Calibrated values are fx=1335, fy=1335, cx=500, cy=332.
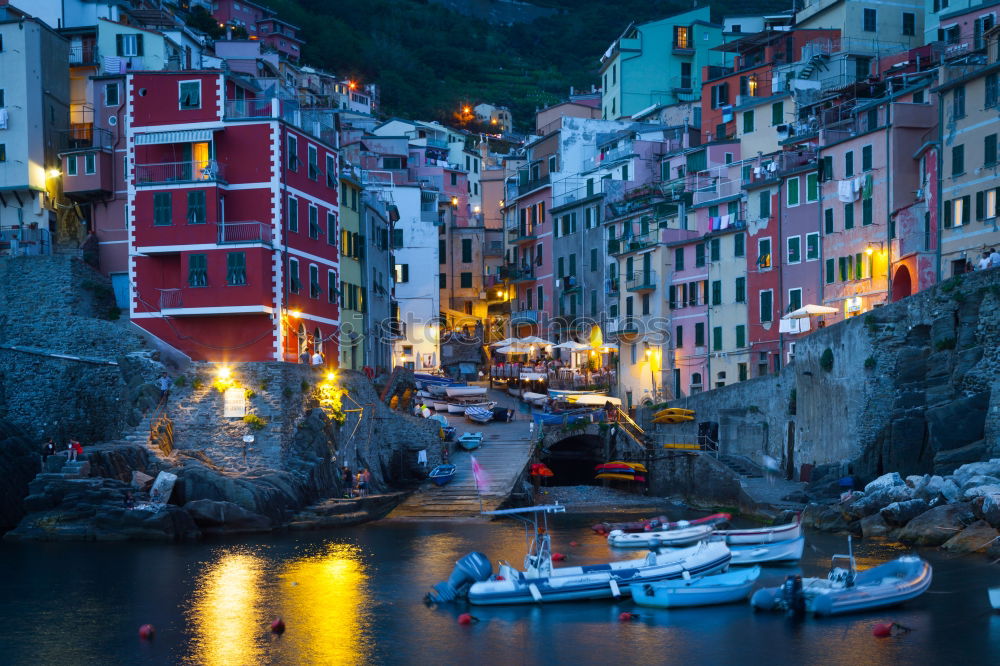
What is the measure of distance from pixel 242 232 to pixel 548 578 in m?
27.7

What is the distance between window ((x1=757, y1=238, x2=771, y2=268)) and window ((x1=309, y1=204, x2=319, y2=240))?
2341 centimetres

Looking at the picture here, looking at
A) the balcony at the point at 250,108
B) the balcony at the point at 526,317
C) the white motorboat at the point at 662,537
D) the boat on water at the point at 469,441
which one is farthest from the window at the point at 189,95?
the balcony at the point at 526,317

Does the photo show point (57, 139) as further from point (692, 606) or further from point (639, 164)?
point (692, 606)

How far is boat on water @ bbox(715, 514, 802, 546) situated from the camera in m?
42.8

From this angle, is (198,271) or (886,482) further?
(198,271)

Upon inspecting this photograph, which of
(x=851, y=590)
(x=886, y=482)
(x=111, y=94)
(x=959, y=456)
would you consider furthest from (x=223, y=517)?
(x=111, y=94)

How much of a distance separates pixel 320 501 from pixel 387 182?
136 feet

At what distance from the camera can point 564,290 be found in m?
91.9

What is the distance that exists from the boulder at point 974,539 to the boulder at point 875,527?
3363 millimetres

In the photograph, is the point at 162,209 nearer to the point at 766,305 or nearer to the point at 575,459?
the point at 575,459

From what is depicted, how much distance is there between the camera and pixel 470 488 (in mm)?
58875

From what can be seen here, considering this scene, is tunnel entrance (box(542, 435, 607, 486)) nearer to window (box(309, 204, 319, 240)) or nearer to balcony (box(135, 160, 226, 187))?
window (box(309, 204, 319, 240))

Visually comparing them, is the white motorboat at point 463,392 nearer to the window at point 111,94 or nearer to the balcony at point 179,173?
the balcony at point 179,173

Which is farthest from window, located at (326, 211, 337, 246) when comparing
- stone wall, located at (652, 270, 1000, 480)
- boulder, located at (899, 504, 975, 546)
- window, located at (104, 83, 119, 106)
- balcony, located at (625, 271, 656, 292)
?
boulder, located at (899, 504, 975, 546)
